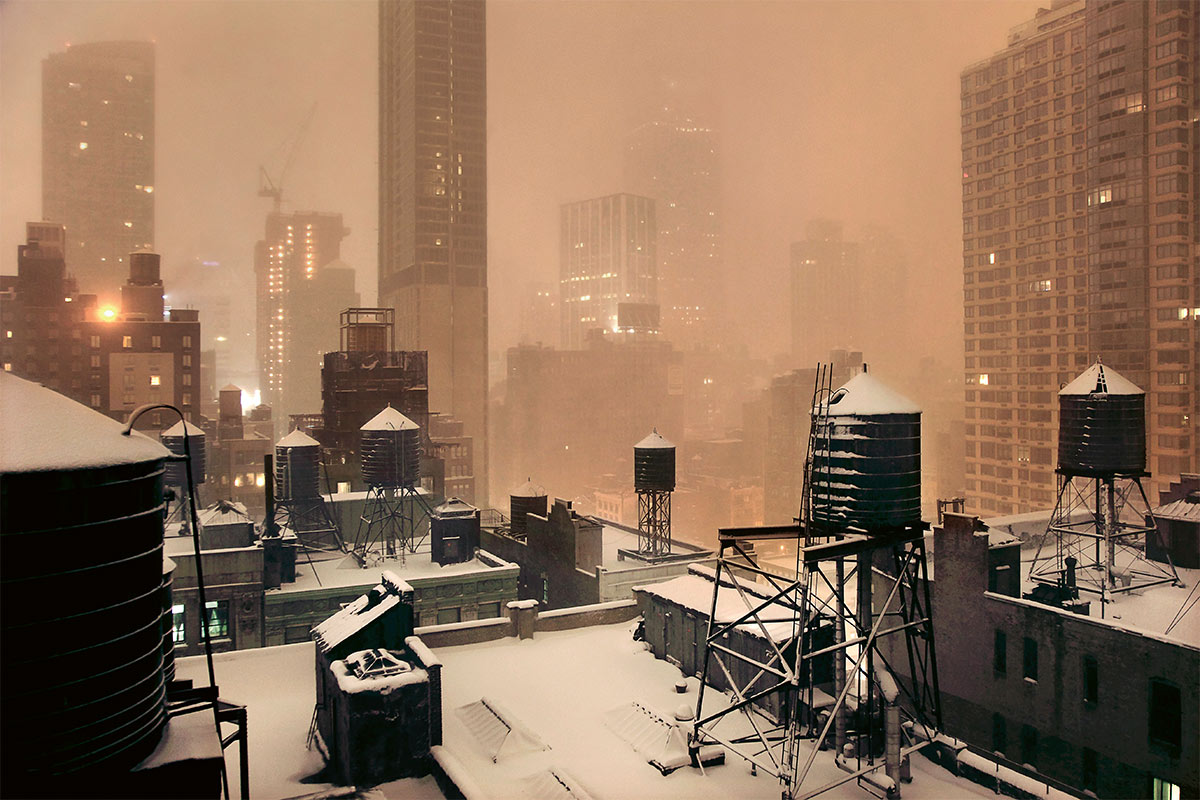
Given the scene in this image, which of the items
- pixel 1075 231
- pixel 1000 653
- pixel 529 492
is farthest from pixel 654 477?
pixel 1075 231

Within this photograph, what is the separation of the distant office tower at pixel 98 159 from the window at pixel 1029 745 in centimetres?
14285

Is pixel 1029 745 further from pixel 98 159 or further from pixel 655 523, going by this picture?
pixel 98 159

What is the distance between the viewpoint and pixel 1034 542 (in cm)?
3108

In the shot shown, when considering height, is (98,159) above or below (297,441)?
above

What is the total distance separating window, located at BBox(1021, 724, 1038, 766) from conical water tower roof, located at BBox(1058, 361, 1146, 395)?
37.6 feet

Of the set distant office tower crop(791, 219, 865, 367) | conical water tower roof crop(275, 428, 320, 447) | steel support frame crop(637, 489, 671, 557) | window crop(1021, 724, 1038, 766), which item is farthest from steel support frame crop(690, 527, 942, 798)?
distant office tower crop(791, 219, 865, 367)

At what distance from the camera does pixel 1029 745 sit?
21.2 meters

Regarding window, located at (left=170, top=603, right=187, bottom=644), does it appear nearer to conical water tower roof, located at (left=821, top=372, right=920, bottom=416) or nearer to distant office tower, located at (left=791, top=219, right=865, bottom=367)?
conical water tower roof, located at (left=821, top=372, right=920, bottom=416)

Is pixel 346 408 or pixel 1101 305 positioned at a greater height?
pixel 1101 305

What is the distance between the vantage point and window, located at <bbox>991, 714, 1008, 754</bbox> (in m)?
21.7

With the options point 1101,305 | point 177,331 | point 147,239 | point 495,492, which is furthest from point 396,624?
point 495,492

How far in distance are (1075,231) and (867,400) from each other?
63.5 meters

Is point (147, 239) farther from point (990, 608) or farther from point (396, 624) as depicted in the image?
point (990, 608)

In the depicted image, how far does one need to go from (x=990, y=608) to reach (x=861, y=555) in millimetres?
6904
